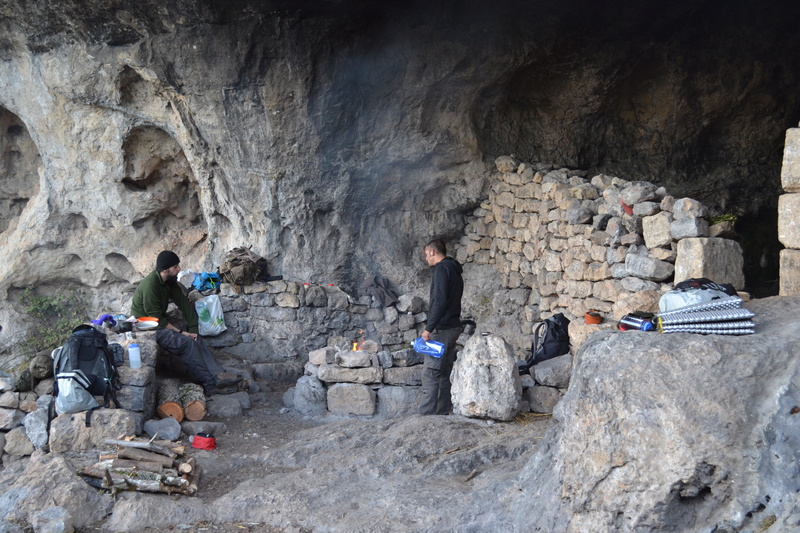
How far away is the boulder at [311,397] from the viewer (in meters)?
7.77

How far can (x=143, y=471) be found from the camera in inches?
206

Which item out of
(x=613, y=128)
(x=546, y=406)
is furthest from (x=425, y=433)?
(x=613, y=128)

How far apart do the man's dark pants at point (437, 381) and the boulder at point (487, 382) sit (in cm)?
52

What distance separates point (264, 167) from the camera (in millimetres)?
9258

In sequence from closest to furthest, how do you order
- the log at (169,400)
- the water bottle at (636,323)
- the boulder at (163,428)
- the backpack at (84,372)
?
the water bottle at (636,323) → the backpack at (84,372) → the boulder at (163,428) → the log at (169,400)

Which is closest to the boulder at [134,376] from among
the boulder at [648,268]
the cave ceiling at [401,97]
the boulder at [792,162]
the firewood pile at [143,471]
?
the firewood pile at [143,471]

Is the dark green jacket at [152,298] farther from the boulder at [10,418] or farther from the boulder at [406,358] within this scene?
the boulder at [406,358]

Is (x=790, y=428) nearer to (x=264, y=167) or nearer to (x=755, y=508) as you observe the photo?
(x=755, y=508)

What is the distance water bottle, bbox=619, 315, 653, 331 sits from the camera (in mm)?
4449

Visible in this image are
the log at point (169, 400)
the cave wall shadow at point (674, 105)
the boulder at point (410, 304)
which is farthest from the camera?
the boulder at point (410, 304)

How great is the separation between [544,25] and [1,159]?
810 cm

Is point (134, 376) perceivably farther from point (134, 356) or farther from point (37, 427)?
point (37, 427)

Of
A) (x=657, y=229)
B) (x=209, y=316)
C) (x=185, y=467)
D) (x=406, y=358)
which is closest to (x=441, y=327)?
(x=406, y=358)

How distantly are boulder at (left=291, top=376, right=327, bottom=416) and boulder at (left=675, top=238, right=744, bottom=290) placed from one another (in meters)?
3.78
